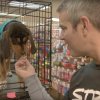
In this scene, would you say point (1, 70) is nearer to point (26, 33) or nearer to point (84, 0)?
point (26, 33)

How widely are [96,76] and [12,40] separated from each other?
0.64m

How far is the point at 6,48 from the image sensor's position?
3.17ft

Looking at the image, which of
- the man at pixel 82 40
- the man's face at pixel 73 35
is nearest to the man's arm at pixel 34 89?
the man at pixel 82 40

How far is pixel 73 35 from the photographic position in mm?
507

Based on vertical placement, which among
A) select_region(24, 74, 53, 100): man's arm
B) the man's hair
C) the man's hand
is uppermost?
the man's hair

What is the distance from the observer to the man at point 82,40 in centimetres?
47

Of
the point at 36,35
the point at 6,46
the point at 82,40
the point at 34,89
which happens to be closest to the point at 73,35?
the point at 82,40

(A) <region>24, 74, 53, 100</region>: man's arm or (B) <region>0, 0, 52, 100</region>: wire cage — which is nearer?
(A) <region>24, 74, 53, 100</region>: man's arm

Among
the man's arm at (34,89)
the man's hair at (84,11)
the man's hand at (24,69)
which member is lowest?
the man's arm at (34,89)

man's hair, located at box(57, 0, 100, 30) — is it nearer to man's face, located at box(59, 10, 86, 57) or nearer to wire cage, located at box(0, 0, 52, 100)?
man's face, located at box(59, 10, 86, 57)

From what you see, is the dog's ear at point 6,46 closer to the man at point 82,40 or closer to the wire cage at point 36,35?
the wire cage at point 36,35

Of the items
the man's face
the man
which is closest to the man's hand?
the man

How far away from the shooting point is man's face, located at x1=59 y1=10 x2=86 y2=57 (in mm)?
500

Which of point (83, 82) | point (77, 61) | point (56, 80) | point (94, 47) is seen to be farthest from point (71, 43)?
point (56, 80)
